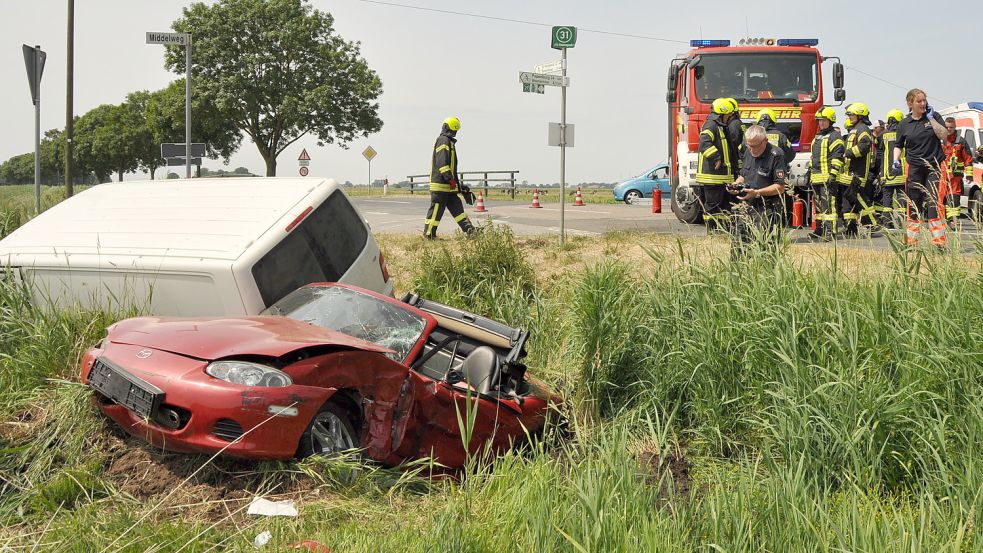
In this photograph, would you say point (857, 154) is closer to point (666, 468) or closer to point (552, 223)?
point (552, 223)

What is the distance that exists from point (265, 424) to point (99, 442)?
1.50 m

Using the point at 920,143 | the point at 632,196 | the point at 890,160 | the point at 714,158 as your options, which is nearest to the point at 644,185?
the point at 632,196

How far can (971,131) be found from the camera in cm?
1919

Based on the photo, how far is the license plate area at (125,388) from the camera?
153 inches

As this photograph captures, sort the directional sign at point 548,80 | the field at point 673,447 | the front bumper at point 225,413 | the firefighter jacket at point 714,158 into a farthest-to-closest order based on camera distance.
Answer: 1. the directional sign at point 548,80
2. the firefighter jacket at point 714,158
3. the front bumper at point 225,413
4. the field at point 673,447

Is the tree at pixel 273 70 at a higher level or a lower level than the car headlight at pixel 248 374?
higher

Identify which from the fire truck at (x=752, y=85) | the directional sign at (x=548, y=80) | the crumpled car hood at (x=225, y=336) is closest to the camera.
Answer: the crumpled car hood at (x=225, y=336)

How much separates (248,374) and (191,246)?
2.15 metres

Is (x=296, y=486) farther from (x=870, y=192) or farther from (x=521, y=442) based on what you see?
(x=870, y=192)

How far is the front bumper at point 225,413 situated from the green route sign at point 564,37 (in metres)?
8.12

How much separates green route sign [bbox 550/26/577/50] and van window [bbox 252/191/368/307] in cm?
504

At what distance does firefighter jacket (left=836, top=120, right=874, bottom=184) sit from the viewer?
38.7 ft

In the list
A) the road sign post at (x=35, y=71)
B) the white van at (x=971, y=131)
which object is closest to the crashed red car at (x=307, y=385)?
the road sign post at (x=35, y=71)

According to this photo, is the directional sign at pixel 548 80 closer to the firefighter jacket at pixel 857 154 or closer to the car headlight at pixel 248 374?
the firefighter jacket at pixel 857 154
